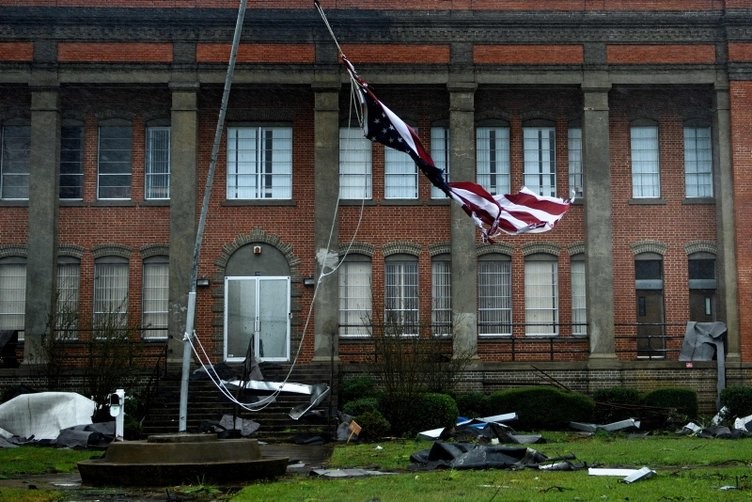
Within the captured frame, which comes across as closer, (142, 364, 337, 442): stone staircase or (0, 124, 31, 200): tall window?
(142, 364, 337, 442): stone staircase

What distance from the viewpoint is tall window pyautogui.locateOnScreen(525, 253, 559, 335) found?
3341 cm

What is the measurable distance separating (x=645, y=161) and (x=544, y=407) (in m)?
9.62

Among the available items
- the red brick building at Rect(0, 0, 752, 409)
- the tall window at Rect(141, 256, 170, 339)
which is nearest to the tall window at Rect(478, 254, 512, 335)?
the red brick building at Rect(0, 0, 752, 409)

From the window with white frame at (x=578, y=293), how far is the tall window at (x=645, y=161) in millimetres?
2705

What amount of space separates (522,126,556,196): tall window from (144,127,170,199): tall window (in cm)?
1039

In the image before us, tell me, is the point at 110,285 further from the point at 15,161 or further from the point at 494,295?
the point at 494,295

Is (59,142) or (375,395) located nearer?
(375,395)

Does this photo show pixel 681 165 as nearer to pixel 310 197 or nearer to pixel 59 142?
pixel 310 197

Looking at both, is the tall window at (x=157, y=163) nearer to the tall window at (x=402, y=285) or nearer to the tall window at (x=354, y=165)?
the tall window at (x=354, y=165)

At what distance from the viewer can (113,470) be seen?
16.7 m

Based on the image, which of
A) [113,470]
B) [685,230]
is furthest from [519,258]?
[113,470]

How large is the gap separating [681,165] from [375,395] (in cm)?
1212

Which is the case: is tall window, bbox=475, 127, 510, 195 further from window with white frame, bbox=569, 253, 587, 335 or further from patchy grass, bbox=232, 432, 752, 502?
patchy grass, bbox=232, 432, 752, 502

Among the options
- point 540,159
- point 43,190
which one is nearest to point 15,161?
point 43,190
